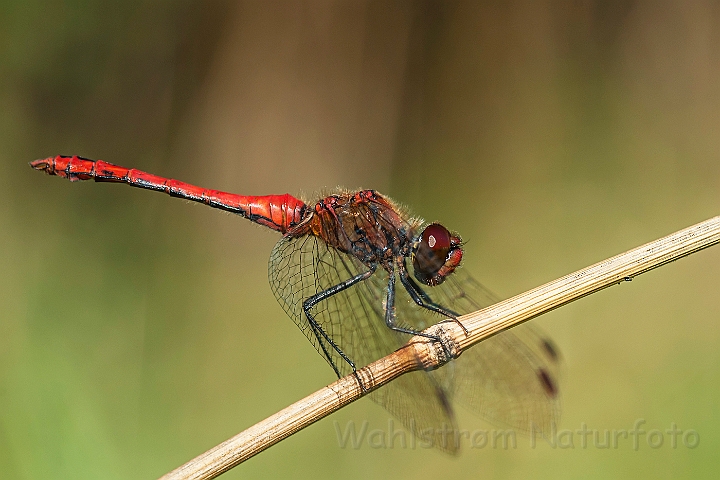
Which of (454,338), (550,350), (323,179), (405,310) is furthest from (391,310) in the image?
(323,179)

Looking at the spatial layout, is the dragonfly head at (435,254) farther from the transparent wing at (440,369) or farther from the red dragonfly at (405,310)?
the transparent wing at (440,369)

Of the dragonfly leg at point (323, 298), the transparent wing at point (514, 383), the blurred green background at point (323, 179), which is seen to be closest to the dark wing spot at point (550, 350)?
the transparent wing at point (514, 383)

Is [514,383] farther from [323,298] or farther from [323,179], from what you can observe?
[323,179]

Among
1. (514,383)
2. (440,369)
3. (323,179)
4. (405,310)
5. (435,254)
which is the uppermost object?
Result: (323,179)

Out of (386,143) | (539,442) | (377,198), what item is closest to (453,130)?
(386,143)

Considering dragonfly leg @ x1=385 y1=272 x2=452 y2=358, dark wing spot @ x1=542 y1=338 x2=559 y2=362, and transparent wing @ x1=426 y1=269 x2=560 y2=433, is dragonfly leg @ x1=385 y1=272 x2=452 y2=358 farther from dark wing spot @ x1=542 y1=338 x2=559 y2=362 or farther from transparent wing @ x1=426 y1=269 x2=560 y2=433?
dark wing spot @ x1=542 y1=338 x2=559 y2=362

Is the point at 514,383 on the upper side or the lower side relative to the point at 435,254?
lower

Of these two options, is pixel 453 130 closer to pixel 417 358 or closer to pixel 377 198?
pixel 377 198
